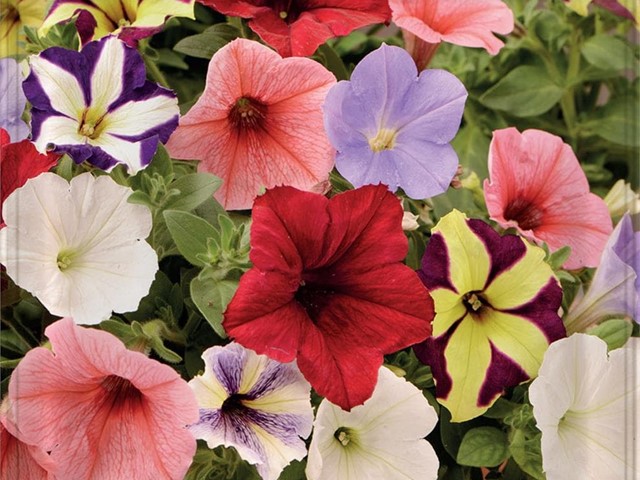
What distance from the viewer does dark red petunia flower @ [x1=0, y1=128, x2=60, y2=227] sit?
0.46 meters

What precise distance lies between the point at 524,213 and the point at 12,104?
0.31 meters

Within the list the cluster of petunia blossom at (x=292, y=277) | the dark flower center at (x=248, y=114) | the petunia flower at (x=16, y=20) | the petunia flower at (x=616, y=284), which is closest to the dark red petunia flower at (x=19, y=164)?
the cluster of petunia blossom at (x=292, y=277)

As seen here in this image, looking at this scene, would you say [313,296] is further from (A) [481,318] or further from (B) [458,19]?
(B) [458,19]

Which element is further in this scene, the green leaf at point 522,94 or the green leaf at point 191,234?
the green leaf at point 522,94

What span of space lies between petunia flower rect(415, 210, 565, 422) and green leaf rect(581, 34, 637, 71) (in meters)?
0.35

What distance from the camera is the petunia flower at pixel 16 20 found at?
65cm

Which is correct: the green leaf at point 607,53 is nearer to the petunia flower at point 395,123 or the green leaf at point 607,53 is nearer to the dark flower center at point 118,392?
the petunia flower at point 395,123

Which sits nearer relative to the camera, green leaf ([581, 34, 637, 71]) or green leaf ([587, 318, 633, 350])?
green leaf ([587, 318, 633, 350])

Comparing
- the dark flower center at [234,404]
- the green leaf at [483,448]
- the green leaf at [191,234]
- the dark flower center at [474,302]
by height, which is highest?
the green leaf at [191,234]

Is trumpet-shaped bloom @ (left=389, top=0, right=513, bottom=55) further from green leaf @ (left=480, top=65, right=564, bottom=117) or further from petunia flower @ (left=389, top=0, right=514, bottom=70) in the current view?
green leaf @ (left=480, top=65, right=564, bottom=117)

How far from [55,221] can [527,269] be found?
0.83 feet

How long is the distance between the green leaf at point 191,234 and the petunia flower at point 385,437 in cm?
11

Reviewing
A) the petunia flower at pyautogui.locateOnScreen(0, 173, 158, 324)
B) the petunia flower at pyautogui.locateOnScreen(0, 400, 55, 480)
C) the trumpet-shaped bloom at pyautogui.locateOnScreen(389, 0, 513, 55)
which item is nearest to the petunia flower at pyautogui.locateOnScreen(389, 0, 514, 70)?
the trumpet-shaped bloom at pyautogui.locateOnScreen(389, 0, 513, 55)

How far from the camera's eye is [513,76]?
813mm
